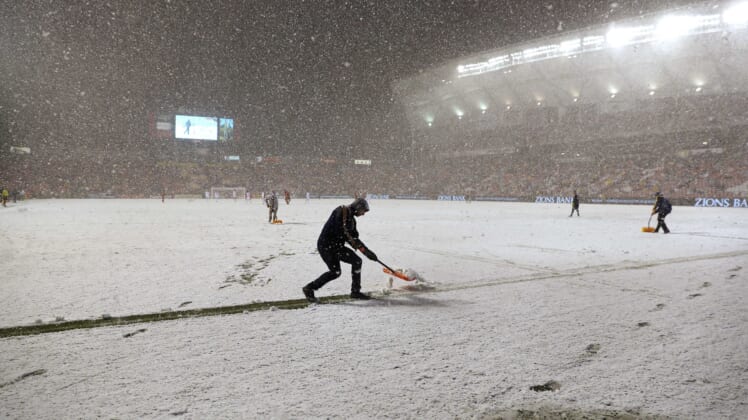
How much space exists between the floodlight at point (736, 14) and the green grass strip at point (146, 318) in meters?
42.2

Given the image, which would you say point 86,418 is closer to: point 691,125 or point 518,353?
point 518,353

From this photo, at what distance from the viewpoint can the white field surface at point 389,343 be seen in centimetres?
294

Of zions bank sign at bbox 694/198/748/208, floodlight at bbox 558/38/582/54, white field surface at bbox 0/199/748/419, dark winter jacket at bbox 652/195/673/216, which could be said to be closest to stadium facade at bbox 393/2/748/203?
floodlight at bbox 558/38/582/54

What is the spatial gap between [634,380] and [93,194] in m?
62.1

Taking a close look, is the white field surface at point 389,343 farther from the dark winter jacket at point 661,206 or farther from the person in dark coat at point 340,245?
Answer: the dark winter jacket at point 661,206

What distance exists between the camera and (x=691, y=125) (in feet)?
141

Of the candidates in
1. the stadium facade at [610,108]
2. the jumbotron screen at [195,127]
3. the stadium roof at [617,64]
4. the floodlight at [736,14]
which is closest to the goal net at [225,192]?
the jumbotron screen at [195,127]

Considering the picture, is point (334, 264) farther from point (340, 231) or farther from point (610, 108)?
point (610, 108)

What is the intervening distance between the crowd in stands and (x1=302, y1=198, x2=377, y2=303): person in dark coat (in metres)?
42.3

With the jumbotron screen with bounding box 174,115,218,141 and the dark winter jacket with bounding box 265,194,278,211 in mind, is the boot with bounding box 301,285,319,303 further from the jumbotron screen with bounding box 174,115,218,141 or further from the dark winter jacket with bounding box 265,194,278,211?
the jumbotron screen with bounding box 174,115,218,141

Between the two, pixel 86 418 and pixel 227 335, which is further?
pixel 227 335

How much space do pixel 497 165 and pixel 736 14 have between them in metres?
29.1

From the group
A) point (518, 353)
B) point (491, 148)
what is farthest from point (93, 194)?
point (518, 353)

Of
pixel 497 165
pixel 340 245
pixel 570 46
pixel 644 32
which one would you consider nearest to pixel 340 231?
pixel 340 245
